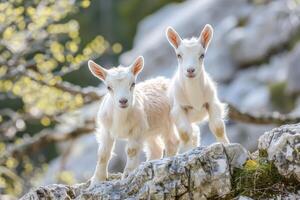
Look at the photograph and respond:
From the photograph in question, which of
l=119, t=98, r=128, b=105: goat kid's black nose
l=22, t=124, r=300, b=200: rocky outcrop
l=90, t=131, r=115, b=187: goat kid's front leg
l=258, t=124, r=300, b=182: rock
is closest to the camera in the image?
l=258, t=124, r=300, b=182: rock

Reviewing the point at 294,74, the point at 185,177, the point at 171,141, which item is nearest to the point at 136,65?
the point at 171,141

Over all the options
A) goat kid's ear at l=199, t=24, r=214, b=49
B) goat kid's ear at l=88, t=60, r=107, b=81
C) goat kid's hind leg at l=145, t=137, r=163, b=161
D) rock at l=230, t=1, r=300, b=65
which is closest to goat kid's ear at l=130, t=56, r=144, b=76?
goat kid's ear at l=88, t=60, r=107, b=81

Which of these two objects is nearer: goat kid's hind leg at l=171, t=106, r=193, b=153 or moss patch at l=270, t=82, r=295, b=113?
goat kid's hind leg at l=171, t=106, r=193, b=153

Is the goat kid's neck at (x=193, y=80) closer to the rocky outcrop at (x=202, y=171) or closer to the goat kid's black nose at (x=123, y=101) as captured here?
the goat kid's black nose at (x=123, y=101)

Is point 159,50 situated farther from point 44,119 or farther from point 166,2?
point 44,119

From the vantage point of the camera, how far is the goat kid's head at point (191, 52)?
28.5ft

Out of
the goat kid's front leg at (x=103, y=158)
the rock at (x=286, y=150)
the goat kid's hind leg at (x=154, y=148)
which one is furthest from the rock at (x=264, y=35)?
the rock at (x=286, y=150)

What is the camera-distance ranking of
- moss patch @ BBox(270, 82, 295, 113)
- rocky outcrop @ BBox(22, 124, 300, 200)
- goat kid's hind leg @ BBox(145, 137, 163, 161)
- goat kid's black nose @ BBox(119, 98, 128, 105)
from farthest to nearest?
moss patch @ BBox(270, 82, 295, 113) < goat kid's hind leg @ BBox(145, 137, 163, 161) < goat kid's black nose @ BBox(119, 98, 128, 105) < rocky outcrop @ BBox(22, 124, 300, 200)

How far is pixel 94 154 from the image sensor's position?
24.2 m

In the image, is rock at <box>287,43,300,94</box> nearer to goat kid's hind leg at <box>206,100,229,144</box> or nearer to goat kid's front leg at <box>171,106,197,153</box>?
goat kid's hind leg at <box>206,100,229,144</box>

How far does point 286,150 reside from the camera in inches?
285

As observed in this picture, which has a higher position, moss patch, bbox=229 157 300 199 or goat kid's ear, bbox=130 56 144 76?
goat kid's ear, bbox=130 56 144 76

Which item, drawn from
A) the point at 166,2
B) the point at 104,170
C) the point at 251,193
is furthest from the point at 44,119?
the point at 166,2

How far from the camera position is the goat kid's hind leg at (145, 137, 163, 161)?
10.3 m
